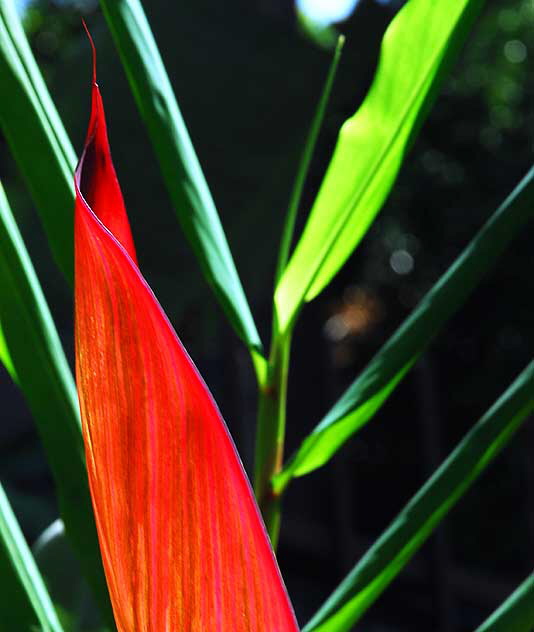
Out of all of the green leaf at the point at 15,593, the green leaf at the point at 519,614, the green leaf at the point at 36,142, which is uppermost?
the green leaf at the point at 36,142

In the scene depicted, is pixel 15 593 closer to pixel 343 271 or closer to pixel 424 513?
pixel 424 513

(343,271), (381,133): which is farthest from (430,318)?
(343,271)

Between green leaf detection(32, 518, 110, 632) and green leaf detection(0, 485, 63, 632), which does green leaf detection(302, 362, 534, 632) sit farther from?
green leaf detection(32, 518, 110, 632)

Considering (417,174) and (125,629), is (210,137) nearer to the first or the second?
(125,629)

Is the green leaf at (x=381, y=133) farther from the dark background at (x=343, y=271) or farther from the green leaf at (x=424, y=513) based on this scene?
the dark background at (x=343, y=271)

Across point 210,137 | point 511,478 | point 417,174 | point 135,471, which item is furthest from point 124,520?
point 417,174

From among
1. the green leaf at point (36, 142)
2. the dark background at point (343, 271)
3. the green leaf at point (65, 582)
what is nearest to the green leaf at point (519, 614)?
the green leaf at point (36, 142)
